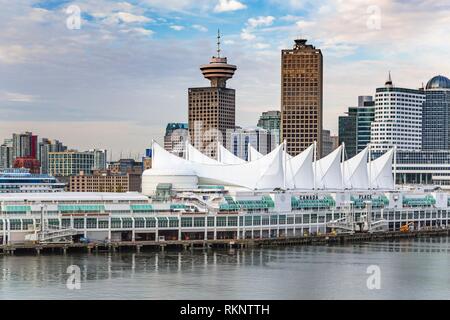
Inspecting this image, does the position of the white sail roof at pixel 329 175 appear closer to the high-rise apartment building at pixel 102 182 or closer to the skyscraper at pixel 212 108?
the high-rise apartment building at pixel 102 182

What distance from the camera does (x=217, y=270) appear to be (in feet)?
109

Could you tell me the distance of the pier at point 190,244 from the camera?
38.4m

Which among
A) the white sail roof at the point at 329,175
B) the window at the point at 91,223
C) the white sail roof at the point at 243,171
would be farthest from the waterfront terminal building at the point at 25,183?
the window at the point at 91,223

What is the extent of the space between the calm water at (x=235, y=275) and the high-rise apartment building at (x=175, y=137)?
2762 inches

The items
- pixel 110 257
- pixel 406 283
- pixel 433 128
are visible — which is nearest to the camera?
pixel 406 283

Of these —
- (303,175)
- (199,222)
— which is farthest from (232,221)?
(303,175)

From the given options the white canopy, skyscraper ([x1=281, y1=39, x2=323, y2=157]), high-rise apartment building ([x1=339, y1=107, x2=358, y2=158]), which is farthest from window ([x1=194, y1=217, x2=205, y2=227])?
high-rise apartment building ([x1=339, y1=107, x2=358, y2=158])

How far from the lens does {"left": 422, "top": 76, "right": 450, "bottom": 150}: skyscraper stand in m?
99.6

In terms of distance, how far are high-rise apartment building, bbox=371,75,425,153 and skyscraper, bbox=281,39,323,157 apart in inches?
272

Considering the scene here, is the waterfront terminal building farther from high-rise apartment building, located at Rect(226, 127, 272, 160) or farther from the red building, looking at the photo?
high-rise apartment building, located at Rect(226, 127, 272, 160)

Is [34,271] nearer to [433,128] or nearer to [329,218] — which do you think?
[329,218]

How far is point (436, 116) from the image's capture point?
9994 cm
